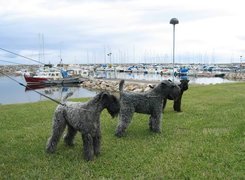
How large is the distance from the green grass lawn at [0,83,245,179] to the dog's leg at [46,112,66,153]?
8.6 inches

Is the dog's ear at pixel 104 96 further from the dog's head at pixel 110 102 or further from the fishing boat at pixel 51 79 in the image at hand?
the fishing boat at pixel 51 79

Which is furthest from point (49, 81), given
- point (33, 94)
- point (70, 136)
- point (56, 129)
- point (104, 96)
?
point (104, 96)

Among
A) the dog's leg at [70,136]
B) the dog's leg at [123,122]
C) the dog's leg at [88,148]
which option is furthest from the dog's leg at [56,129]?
the dog's leg at [123,122]

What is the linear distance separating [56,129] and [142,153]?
2003 mm

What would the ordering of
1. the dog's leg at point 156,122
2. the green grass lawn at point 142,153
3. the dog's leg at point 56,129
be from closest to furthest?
1. the green grass lawn at point 142,153
2. the dog's leg at point 56,129
3. the dog's leg at point 156,122

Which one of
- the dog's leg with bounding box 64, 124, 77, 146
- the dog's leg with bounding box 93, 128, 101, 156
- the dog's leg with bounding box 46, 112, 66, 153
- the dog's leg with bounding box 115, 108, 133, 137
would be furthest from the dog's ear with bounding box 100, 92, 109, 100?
the dog's leg with bounding box 115, 108, 133, 137

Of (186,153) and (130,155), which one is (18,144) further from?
(186,153)

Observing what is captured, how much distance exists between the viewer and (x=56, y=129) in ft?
24.3

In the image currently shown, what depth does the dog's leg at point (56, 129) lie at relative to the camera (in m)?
7.30

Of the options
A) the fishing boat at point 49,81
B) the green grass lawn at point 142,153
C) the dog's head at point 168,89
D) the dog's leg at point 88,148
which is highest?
the dog's head at point 168,89

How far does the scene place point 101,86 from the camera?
154ft

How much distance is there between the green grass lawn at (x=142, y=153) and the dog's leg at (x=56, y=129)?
0.22m

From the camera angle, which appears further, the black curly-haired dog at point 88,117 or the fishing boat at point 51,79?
the fishing boat at point 51,79

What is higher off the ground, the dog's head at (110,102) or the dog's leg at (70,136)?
the dog's head at (110,102)
